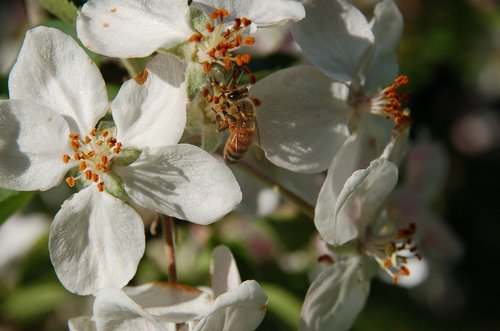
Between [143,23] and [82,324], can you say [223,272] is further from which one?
[143,23]

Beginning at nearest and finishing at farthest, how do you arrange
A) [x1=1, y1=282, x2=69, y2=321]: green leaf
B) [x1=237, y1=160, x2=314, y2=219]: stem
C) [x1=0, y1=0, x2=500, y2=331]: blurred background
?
[x1=237, y1=160, x2=314, y2=219]: stem, [x1=0, y1=0, x2=500, y2=331]: blurred background, [x1=1, y1=282, x2=69, y2=321]: green leaf

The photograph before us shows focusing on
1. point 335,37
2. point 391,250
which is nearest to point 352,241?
point 391,250

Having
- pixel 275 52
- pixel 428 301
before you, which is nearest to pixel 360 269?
pixel 275 52

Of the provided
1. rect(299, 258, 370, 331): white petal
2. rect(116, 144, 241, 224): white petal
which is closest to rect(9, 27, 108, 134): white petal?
rect(116, 144, 241, 224): white petal

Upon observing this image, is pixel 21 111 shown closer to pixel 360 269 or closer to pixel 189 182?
pixel 189 182

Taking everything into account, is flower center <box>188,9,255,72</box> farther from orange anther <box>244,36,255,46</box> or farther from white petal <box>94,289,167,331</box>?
white petal <box>94,289,167,331</box>

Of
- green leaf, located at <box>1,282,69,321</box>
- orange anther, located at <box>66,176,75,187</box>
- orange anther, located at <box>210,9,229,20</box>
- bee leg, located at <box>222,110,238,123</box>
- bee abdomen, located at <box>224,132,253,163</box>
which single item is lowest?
green leaf, located at <box>1,282,69,321</box>
